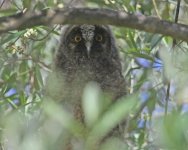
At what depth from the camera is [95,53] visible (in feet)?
12.0

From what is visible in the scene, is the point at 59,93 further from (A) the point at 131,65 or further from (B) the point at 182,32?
(B) the point at 182,32

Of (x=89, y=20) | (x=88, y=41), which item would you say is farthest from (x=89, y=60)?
(x=89, y=20)

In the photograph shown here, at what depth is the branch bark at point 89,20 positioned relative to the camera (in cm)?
141

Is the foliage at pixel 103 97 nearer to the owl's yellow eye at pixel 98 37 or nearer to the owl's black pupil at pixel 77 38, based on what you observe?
the owl's yellow eye at pixel 98 37

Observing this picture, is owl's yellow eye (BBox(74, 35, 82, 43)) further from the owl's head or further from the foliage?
the foliage

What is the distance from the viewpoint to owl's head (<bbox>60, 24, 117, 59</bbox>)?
359cm

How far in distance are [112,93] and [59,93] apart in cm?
38

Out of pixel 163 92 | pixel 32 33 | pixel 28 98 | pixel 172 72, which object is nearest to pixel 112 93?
pixel 163 92

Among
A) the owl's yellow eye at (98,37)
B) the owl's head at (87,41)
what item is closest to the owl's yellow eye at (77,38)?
the owl's head at (87,41)

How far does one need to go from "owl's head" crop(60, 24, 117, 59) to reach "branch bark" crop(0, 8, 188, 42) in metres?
2.06

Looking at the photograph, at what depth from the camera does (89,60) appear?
11.8 ft

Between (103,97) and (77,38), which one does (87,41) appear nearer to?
(77,38)

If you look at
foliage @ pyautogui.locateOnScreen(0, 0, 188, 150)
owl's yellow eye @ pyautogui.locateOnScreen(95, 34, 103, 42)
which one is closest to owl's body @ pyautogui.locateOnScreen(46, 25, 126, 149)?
owl's yellow eye @ pyautogui.locateOnScreen(95, 34, 103, 42)

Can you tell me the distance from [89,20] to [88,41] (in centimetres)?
212
